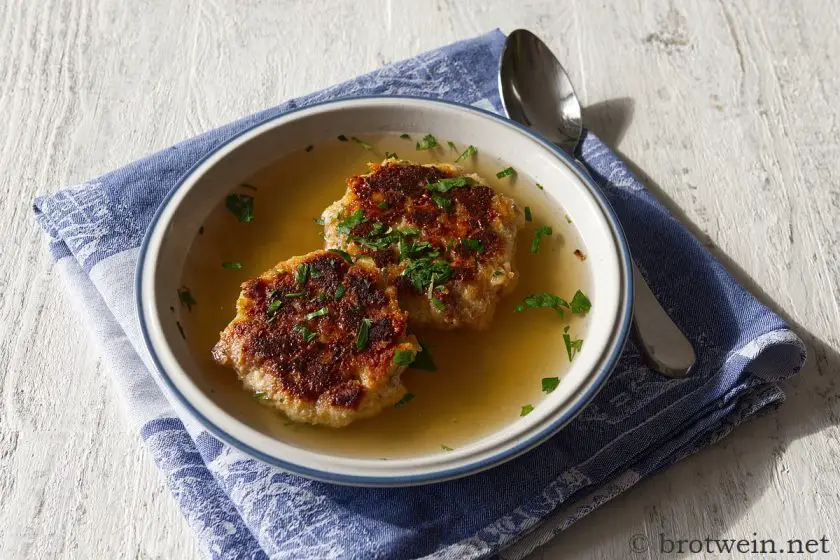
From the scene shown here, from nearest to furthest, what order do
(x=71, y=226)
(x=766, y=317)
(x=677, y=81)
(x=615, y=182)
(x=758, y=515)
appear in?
(x=758, y=515) → (x=766, y=317) → (x=71, y=226) → (x=615, y=182) → (x=677, y=81)

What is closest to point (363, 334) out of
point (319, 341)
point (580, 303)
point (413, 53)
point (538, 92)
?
point (319, 341)

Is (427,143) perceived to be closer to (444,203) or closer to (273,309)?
(444,203)

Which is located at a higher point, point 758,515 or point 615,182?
point 615,182

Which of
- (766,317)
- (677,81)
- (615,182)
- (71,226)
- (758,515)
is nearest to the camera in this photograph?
(758,515)

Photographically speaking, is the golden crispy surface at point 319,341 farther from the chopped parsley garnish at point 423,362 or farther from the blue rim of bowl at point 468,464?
the blue rim of bowl at point 468,464

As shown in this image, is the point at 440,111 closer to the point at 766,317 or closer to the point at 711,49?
the point at 766,317

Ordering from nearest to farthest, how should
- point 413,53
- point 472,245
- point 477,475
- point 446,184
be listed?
point 477,475
point 472,245
point 446,184
point 413,53

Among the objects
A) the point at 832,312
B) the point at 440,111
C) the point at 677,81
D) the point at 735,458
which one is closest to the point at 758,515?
the point at 735,458
